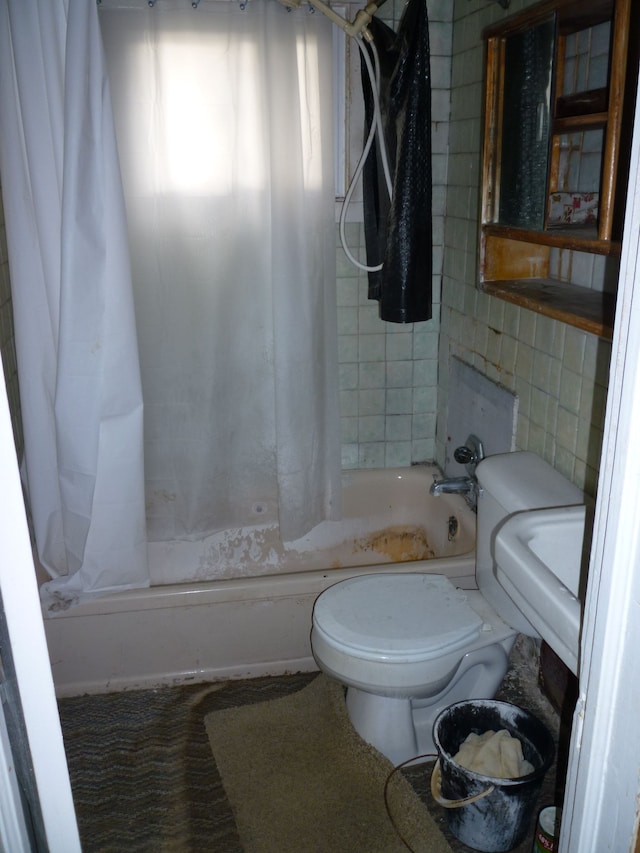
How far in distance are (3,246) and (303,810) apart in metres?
1.65

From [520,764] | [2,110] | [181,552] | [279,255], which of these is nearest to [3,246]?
[2,110]

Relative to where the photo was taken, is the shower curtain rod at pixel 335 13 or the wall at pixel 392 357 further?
the wall at pixel 392 357

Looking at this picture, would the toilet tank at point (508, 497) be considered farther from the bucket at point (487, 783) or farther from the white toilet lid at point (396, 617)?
the bucket at point (487, 783)

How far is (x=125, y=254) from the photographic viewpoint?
70.6 inches

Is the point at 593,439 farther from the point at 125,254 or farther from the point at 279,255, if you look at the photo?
the point at 125,254

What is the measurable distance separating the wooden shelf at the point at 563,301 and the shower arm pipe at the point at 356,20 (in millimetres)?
802

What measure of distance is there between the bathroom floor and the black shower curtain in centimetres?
110

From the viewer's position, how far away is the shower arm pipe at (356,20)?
191 centimetres

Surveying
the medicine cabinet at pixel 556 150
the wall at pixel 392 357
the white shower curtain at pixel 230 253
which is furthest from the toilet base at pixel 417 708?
the wall at pixel 392 357

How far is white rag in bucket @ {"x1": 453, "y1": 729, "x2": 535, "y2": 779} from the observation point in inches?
60.6

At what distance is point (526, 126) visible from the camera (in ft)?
5.29

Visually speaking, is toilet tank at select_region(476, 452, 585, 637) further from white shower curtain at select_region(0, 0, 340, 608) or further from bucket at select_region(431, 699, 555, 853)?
white shower curtain at select_region(0, 0, 340, 608)

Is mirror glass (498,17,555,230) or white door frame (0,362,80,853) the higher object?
mirror glass (498,17,555,230)

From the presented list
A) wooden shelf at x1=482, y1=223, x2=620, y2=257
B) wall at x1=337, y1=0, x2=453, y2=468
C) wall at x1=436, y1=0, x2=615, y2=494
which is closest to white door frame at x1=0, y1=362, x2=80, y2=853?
wooden shelf at x1=482, y1=223, x2=620, y2=257
